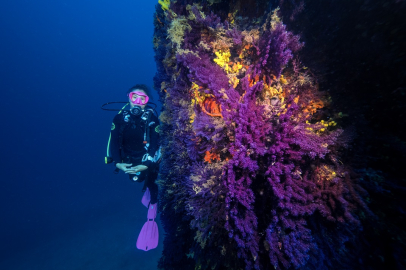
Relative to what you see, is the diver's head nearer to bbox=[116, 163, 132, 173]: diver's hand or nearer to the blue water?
bbox=[116, 163, 132, 173]: diver's hand

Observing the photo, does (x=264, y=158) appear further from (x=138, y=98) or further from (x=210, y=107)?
(x=138, y=98)

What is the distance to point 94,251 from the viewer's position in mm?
16844

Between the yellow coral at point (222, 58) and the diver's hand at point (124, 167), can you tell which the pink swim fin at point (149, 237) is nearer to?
the diver's hand at point (124, 167)

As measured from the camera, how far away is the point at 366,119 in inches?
64.8

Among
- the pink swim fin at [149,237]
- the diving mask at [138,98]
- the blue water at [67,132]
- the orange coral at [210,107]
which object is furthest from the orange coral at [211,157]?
the blue water at [67,132]

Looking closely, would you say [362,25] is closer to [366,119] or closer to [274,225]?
[366,119]

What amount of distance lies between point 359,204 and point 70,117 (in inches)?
4689

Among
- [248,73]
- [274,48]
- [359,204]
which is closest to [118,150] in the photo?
[248,73]

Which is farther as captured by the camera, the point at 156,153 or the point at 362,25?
the point at 156,153

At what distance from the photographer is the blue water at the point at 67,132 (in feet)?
63.2

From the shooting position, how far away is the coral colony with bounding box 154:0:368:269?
178cm

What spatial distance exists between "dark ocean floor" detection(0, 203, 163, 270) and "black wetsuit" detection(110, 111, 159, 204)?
41.0ft

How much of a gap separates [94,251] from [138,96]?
18231 millimetres

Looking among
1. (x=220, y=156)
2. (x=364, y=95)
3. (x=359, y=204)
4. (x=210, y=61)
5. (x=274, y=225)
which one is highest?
(x=210, y=61)
